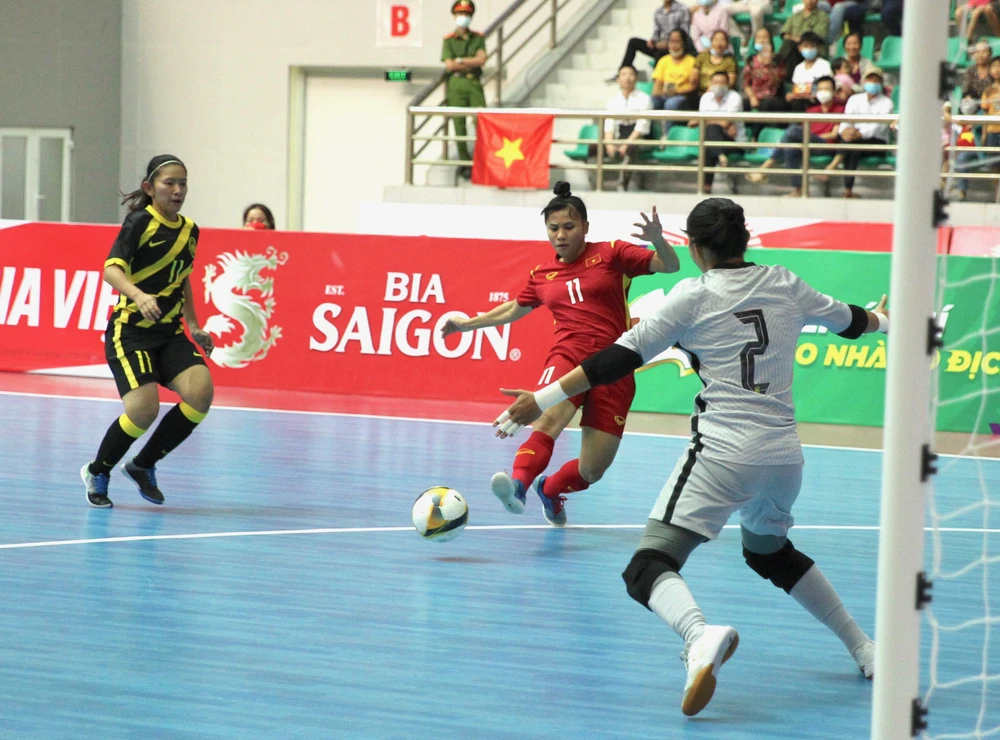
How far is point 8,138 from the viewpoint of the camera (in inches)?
924

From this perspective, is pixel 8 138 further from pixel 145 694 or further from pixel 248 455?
pixel 145 694

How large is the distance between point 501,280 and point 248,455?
3.68 metres

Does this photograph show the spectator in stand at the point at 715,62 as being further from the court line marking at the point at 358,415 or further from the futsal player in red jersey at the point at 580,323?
the futsal player in red jersey at the point at 580,323

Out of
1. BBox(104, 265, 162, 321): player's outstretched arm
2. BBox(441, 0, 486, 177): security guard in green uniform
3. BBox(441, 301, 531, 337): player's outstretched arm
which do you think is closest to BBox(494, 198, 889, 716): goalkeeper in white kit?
BBox(441, 301, 531, 337): player's outstretched arm

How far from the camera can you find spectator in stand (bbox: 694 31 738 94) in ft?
55.8

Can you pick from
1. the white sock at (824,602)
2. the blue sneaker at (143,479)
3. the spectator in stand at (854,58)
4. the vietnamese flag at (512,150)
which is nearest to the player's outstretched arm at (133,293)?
the blue sneaker at (143,479)

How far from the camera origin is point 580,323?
767 centimetres

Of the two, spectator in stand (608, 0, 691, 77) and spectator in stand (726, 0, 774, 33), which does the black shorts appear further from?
spectator in stand (726, 0, 774, 33)

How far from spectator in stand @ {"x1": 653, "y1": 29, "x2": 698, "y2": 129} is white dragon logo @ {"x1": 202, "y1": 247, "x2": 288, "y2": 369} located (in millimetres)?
5906

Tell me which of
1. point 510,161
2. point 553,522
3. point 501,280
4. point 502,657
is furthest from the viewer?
point 510,161

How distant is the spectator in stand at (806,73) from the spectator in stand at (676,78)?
1.22 m

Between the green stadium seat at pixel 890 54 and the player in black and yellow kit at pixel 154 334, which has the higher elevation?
the green stadium seat at pixel 890 54

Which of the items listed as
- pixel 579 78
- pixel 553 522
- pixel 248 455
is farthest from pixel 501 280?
pixel 579 78

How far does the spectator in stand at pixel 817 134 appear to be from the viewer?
16.2m
